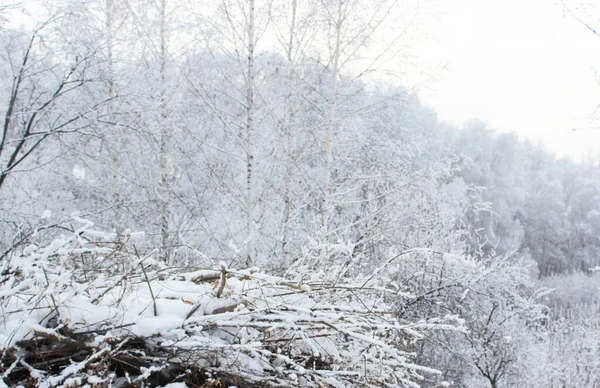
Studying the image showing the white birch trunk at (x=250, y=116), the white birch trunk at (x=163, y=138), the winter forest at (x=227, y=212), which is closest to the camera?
the winter forest at (x=227, y=212)

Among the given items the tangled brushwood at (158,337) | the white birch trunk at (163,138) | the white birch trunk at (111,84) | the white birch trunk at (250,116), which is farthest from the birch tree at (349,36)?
the tangled brushwood at (158,337)

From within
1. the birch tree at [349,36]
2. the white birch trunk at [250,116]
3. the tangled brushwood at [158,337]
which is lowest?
the tangled brushwood at [158,337]

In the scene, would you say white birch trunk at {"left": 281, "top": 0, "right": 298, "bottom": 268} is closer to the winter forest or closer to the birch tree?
the winter forest

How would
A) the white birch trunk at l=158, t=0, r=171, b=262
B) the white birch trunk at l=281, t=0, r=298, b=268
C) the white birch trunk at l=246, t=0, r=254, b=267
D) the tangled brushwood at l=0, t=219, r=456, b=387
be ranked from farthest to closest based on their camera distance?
the white birch trunk at l=158, t=0, r=171, b=262, the white birch trunk at l=281, t=0, r=298, b=268, the white birch trunk at l=246, t=0, r=254, b=267, the tangled brushwood at l=0, t=219, r=456, b=387

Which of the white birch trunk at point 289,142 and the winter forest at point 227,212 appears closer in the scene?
the winter forest at point 227,212

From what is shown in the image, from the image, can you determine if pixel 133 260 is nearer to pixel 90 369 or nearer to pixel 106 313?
pixel 106 313

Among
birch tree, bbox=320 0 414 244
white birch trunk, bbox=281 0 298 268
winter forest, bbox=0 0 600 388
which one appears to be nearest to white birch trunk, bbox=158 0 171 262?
winter forest, bbox=0 0 600 388

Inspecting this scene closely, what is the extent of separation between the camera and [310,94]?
5688 mm

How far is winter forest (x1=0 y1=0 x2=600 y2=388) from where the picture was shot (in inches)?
44.2

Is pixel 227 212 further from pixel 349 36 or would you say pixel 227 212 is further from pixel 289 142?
pixel 349 36

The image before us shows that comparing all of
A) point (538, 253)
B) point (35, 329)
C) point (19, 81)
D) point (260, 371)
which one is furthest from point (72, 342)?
point (538, 253)

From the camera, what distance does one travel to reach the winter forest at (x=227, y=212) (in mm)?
1123

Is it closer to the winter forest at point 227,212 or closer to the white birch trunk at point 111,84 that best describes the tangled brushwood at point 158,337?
the winter forest at point 227,212

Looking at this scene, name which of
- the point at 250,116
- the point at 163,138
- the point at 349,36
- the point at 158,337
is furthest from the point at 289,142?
the point at 158,337
